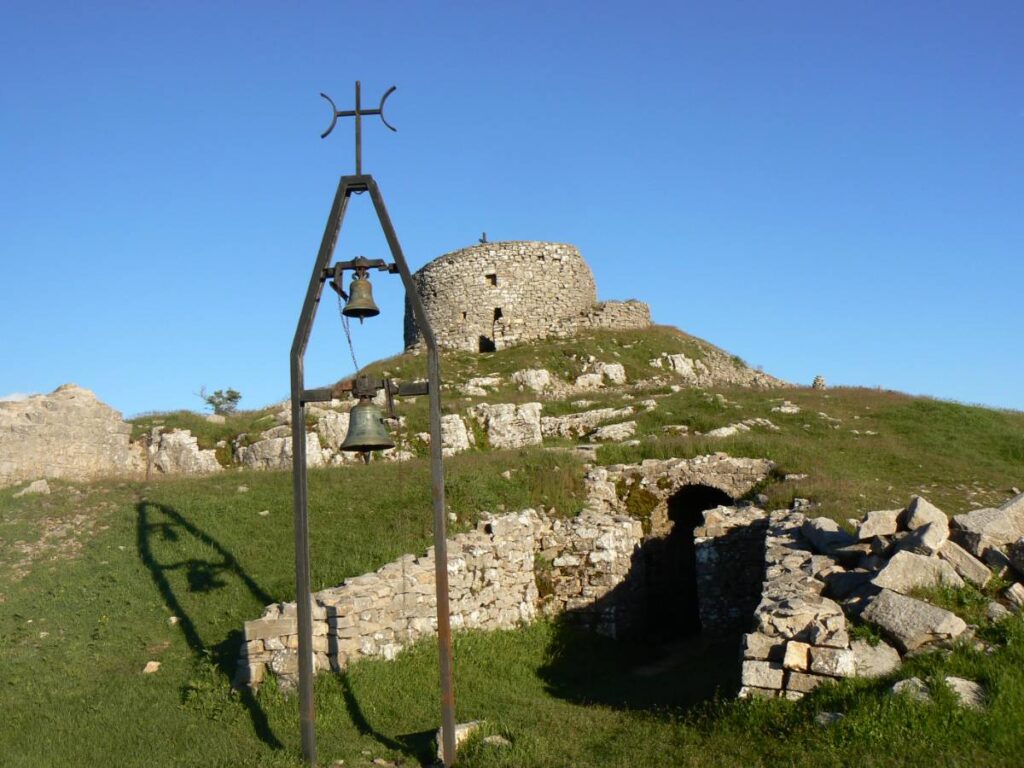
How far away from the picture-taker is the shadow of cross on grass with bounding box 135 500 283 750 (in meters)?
10.1

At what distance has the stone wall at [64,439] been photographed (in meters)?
17.3

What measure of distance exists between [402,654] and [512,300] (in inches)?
1021

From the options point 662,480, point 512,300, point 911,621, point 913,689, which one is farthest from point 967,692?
point 512,300

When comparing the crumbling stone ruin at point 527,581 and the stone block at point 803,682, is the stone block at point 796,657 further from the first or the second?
the crumbling stone ruin at point 527,581

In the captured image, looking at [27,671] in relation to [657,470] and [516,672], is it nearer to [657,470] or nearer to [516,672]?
[516,672]

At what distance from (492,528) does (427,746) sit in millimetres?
5096

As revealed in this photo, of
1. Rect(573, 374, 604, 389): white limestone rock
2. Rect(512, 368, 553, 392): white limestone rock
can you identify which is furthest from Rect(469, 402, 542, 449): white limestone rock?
Rect(573, 374, 604, 389): white limestone rock

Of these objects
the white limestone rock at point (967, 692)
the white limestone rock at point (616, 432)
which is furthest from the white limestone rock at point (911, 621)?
the white limestone rock at point (616, 432)

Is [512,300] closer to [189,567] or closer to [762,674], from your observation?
[189,567]

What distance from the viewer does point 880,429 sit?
21.2 m

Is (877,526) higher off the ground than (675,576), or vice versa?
(877,526)

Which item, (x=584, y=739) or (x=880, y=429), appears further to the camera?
(x=880, y=429)

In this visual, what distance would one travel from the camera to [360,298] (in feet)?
25.5

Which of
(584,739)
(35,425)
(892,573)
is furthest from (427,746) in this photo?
(35,425)
